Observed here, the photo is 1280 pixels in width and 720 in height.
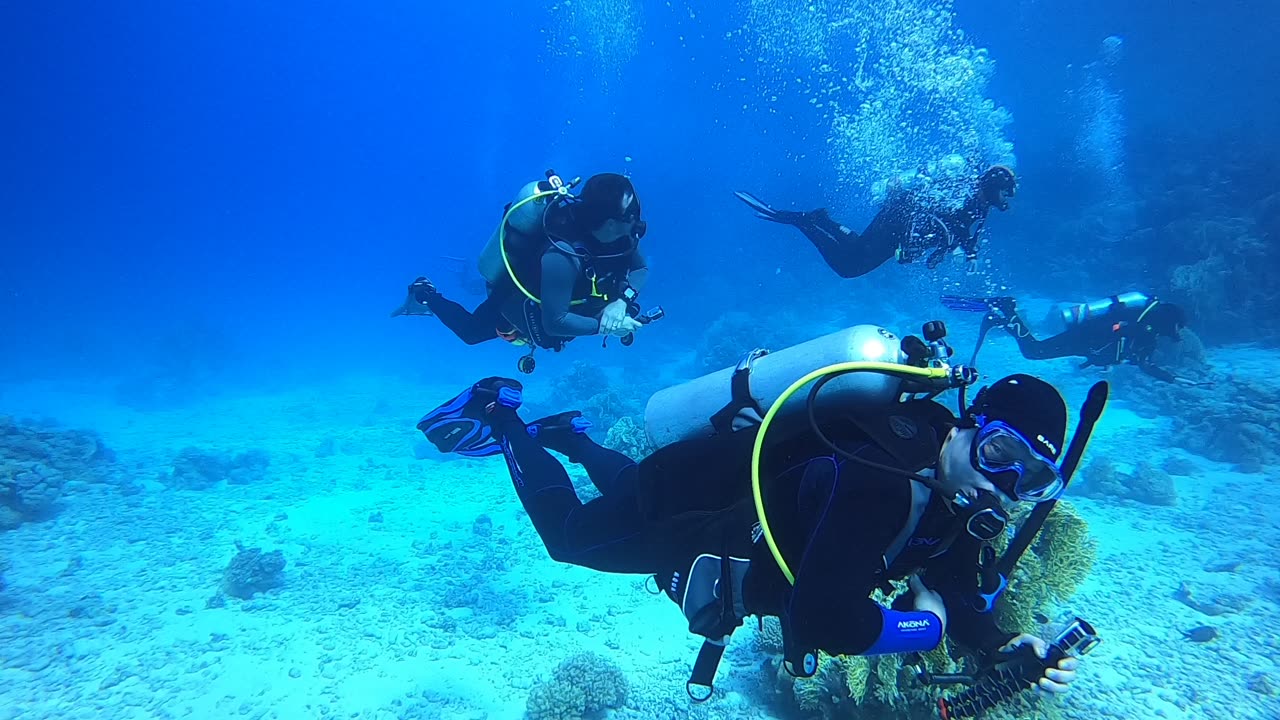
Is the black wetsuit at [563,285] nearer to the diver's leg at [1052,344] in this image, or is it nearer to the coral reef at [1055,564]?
the coral reef at [1055,564]

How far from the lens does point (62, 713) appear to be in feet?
20.2

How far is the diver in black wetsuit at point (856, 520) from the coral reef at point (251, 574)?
28.3ft

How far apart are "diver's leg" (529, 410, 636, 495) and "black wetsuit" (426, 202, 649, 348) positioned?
919 millimetres

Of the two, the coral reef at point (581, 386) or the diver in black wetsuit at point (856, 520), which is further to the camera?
the coral reef at point (581, 386)

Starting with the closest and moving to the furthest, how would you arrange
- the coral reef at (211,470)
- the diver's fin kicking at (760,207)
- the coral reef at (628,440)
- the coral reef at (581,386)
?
the diver's fin kicking at (760,207) < the coral reef at (628,440) < the coral reef at (211,470) < the coral reef at (581,386)

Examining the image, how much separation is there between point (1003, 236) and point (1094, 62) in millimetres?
38192

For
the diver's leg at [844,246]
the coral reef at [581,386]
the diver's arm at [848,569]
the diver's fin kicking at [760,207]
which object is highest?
the coral reef at [581,386]

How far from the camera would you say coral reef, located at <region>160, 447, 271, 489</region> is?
14189 millimetres

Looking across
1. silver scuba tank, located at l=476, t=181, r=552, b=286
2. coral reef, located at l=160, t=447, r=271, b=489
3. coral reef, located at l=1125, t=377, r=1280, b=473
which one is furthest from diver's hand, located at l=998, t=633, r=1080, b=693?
coral reef, located at l=160, t=447, r=271, b=489

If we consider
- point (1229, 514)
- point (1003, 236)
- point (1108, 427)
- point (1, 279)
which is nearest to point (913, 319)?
A: point (1003, 236)

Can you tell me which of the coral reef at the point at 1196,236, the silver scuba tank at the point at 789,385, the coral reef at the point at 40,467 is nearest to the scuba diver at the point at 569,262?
the silver scuba tank at the point at 789,385

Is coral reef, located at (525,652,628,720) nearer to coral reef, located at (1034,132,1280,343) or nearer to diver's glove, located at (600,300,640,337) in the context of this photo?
diver's glove, located at (600,300,640,337)

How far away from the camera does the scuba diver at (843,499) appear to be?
6.96ft

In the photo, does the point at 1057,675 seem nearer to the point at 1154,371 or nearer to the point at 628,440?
the point at 628,440
